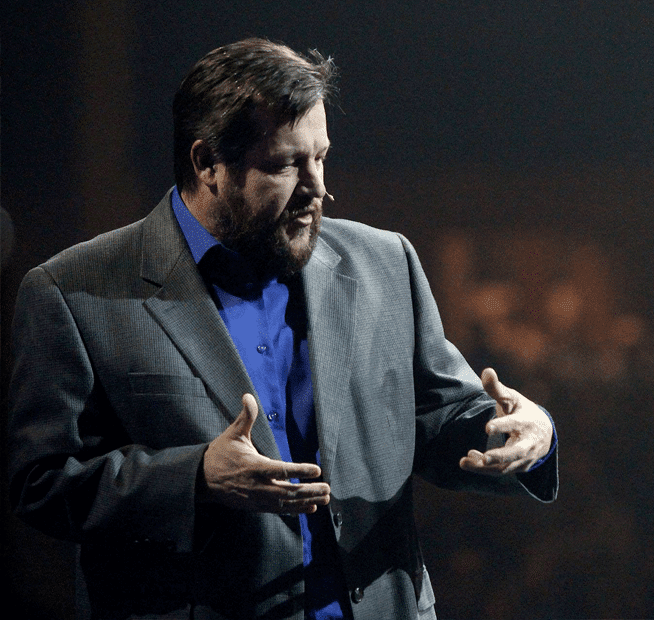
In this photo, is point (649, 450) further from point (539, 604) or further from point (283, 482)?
point (283, 482)

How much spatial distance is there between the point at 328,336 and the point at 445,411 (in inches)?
11.3

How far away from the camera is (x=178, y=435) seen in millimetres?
1332

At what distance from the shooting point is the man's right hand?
1.16 metres

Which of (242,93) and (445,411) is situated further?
(445,411)

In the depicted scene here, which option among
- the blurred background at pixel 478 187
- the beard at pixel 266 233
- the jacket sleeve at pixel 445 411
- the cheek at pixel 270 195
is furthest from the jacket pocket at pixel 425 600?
the blurred background at pixel 478 187

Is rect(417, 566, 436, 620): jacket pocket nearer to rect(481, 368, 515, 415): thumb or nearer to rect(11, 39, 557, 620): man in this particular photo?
rect(11, 39, 557, 620): man

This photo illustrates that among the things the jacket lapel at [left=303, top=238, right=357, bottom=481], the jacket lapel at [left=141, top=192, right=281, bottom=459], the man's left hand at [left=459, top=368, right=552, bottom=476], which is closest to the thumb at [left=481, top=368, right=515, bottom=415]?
the man's left hand at [left=459, top=368, right=552, bottom=476]

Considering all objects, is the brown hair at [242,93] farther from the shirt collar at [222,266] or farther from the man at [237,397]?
the shirt collar at [222,266]

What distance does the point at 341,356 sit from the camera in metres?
1.43

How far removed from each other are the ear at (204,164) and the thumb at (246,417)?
1.57 feet

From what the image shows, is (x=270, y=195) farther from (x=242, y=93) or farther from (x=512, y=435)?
(x=512, y=435)

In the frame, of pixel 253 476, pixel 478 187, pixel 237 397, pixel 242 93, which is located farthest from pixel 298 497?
pixel 478 187

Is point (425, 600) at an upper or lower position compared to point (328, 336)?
lower

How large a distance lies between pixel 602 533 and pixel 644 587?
8.5 inches
